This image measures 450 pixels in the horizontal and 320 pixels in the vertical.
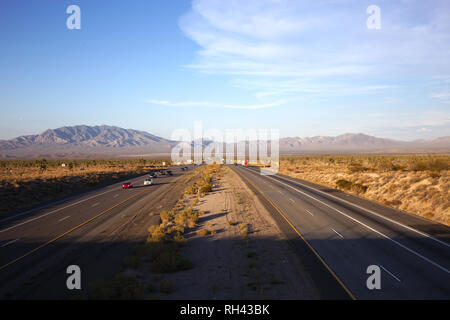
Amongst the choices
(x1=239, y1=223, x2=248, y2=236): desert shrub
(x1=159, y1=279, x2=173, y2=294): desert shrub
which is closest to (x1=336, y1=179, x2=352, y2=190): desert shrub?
(x1=239, y1=223, x2=248, y2=236): desert shrub

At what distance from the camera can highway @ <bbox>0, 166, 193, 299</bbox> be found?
11.6 meters

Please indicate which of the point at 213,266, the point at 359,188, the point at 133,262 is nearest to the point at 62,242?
the point at 133,262

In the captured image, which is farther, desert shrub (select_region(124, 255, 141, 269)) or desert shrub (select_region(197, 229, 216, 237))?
desert shrub (select_region(197, 229, 216, 237))

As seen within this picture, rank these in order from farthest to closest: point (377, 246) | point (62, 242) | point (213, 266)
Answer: point (62, 242)
point (377, 246)
point (213, 266)

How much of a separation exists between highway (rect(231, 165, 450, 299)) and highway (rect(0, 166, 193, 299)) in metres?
10.0

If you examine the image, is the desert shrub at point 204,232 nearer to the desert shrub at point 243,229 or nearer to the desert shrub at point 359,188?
the desert shrub at point 243,229

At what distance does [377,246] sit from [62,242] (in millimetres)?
18033

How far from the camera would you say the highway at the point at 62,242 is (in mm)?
11633

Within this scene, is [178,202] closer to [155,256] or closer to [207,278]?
[155,256]

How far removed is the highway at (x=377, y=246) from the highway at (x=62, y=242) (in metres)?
10.0

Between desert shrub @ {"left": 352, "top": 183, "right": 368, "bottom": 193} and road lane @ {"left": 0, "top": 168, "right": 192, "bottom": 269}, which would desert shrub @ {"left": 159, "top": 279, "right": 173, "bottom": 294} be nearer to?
road lane @ {"left": 0, "top": 168, "right": 192, "bottom": 269}

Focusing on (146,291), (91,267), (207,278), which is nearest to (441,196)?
(207,278)

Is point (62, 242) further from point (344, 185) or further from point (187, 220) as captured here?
point (344, 185)

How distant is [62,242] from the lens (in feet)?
56.2
